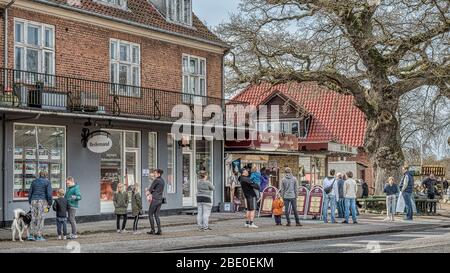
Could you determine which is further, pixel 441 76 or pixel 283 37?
pixel 283 37

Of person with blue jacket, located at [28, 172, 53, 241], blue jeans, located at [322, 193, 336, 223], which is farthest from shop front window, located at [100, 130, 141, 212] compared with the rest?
blue jeans, located at [322, 193, 336, 223]

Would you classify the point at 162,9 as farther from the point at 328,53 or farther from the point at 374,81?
the point at 374,81

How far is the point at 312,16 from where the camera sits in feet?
102

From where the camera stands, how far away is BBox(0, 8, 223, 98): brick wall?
23875mm

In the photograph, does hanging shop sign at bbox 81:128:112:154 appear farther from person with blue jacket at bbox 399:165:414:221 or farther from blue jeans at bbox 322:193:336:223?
person with blue jacket at bbox 399:165:414:221

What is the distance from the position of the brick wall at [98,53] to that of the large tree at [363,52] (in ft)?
9.03

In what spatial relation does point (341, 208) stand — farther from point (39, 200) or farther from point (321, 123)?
point (321, 123)

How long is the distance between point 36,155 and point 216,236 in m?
6.65

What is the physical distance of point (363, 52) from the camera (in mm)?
31000

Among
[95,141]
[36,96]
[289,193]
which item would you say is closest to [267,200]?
[289,193]

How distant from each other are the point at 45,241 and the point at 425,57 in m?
17.6

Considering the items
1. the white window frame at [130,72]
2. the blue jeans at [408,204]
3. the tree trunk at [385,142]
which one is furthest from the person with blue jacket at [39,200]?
the tree trunk at [385,142]

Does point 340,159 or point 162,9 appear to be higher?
point 162,9
